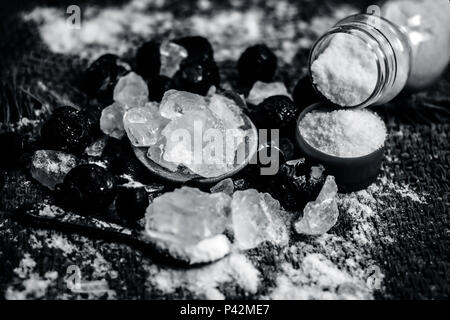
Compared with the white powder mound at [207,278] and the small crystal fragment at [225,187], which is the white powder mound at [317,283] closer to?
the white powder mound at [207,278]

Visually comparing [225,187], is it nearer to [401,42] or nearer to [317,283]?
[317,283]

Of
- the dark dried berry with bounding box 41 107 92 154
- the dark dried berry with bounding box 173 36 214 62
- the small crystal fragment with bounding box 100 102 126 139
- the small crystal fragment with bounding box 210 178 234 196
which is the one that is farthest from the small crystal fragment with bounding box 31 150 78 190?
the dark dried berry with bounding box 173 36 214 62

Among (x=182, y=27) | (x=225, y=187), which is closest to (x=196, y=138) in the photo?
(x=225, y=187)

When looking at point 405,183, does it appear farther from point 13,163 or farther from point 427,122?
point 13,163
